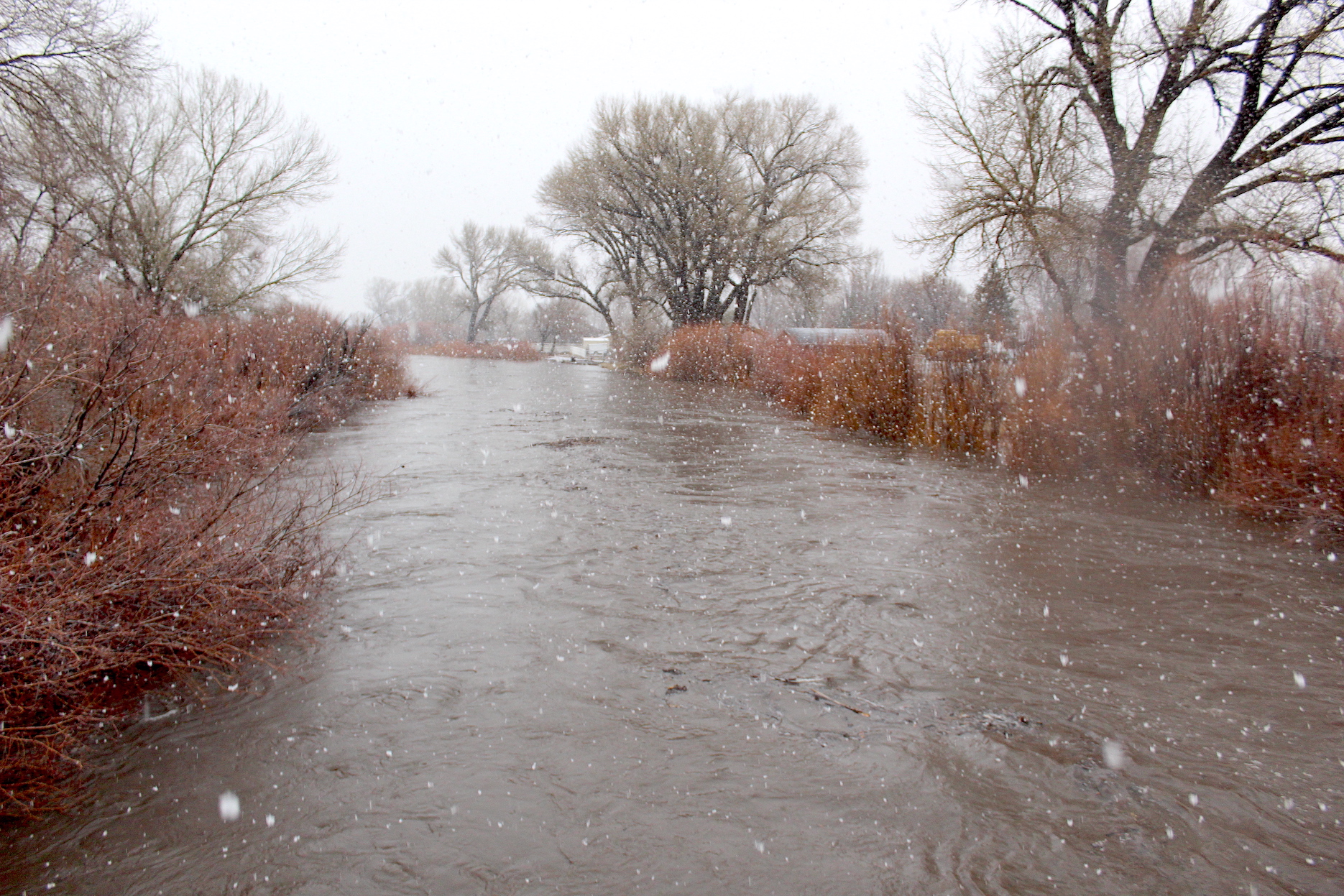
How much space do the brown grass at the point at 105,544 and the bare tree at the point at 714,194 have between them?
1186 inches

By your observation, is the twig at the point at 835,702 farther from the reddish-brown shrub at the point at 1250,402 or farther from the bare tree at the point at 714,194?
the bare tree at the point at 714,194

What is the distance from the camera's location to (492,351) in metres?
63.5

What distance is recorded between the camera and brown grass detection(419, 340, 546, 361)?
201ft

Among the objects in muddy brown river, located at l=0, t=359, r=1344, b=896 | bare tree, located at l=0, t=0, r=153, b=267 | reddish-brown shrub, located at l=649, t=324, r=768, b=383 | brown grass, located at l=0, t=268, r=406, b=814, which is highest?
bare tree, located at l=0, t=0, r=153, b=267

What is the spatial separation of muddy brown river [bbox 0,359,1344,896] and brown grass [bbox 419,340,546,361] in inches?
2162

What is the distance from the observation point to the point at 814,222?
33.8 meters

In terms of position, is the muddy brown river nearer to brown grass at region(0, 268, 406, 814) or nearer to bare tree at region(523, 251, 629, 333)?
brown grass at region(0, 268, 406, 814)

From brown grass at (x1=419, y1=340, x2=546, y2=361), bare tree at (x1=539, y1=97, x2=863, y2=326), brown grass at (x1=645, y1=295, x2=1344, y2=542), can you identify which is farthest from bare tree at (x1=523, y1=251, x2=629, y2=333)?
brown grass at (x1=645, y1=295, x2=1344, y2=542)

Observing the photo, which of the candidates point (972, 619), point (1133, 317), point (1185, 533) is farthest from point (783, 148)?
point (972, 619)

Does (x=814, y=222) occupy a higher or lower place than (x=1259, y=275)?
higher

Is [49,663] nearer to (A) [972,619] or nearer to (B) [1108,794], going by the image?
(B) [1108,794]

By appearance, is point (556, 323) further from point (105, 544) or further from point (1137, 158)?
point (105, 544)

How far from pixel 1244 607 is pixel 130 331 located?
8.05 metres

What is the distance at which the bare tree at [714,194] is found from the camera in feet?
110
